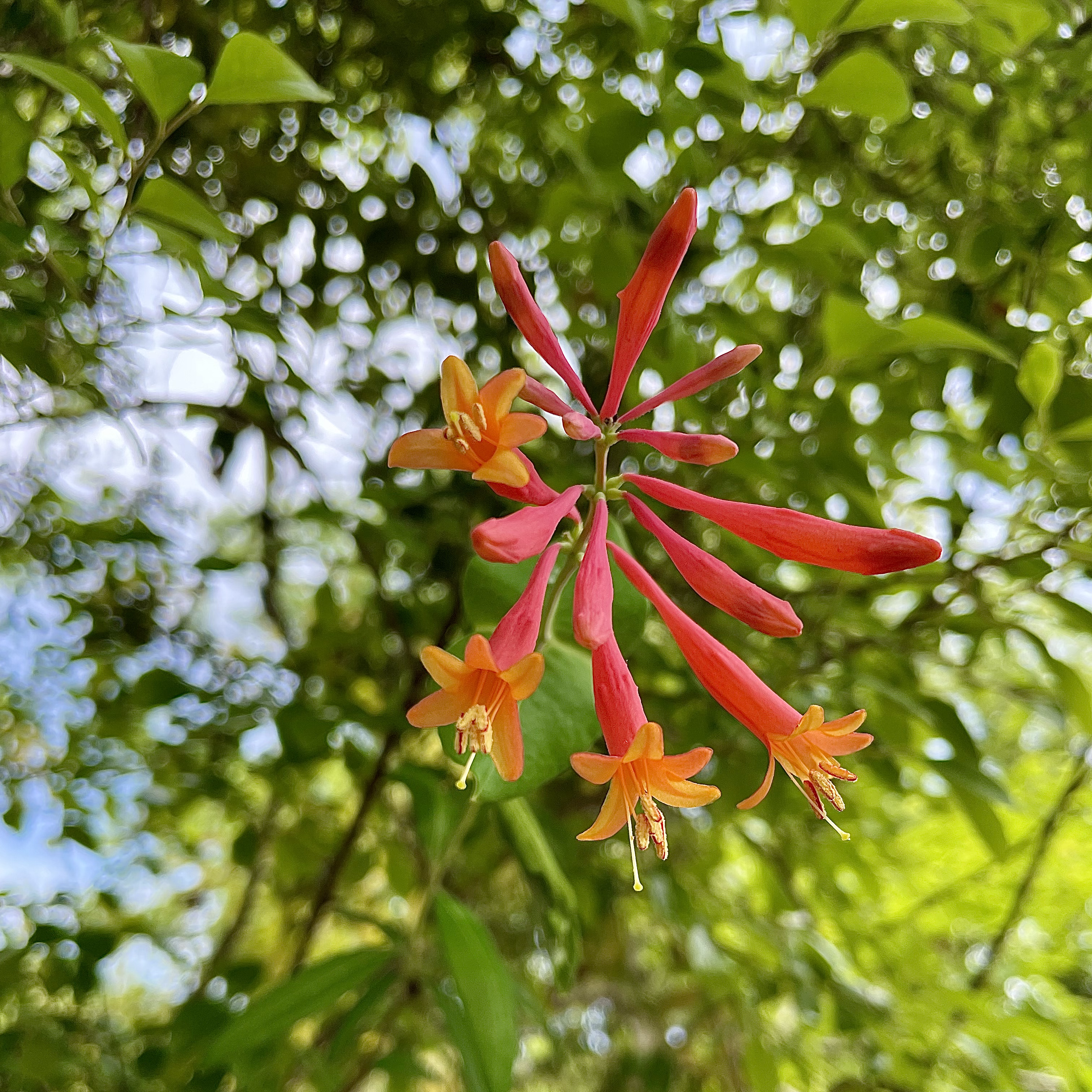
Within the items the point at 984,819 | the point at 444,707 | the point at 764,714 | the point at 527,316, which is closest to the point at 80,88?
the point at 527,316

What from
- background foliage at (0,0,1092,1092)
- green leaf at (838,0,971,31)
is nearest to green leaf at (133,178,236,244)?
background foliage at (0,0,1092,1092)

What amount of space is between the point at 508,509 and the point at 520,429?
40 cm

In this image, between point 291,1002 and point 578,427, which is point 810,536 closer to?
point 578,427

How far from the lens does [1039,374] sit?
1.80ft

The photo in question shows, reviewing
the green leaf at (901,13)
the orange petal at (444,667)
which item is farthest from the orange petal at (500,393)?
the green leaf at (901,13)

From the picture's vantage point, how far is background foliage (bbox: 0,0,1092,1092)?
587mm

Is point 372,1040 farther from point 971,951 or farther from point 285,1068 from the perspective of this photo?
point 971,951

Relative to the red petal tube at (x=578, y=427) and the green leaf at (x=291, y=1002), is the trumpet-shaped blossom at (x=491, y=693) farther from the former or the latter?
the green leaf at (x=291, y=1002)

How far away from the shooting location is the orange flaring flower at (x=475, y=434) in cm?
37

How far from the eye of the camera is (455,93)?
2.78 ft

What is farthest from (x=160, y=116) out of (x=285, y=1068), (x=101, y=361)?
(x=285, y=1068)

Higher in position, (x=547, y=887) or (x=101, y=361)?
(x=101, y=361)

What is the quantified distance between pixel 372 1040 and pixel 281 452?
661 millimetres

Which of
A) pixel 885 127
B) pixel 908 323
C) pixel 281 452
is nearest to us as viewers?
pixel 908 323
